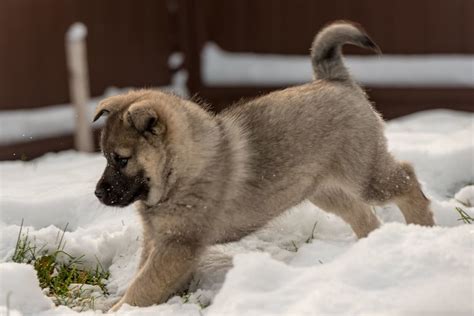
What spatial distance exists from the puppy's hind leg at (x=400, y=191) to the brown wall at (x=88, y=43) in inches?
144

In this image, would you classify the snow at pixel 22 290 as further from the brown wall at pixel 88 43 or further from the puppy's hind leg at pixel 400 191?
the brown wall at pixel 88 43

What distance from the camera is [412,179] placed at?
3756 millimetres

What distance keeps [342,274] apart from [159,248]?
0.95 metres

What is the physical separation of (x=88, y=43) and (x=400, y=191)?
391 centimetres

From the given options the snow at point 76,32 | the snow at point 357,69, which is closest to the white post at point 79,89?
the snow at point 76,32

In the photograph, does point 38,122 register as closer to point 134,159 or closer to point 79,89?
point 79,89

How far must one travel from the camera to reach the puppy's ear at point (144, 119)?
3018mm

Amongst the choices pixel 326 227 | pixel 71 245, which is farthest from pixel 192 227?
pixel 326 227

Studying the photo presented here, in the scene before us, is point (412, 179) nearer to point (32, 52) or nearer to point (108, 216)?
point (108, 216)

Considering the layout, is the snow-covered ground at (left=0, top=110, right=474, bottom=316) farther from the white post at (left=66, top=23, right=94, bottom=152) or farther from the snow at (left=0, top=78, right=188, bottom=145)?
the snow at (left=0, top=78, right=188, bottom=145)

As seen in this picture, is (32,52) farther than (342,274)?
Yes

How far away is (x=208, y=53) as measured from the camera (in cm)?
720

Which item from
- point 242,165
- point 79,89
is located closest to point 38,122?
point 79,89

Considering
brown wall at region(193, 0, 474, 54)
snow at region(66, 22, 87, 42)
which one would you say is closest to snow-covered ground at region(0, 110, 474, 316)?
brown wall at region(193, 0, 474, 54)
